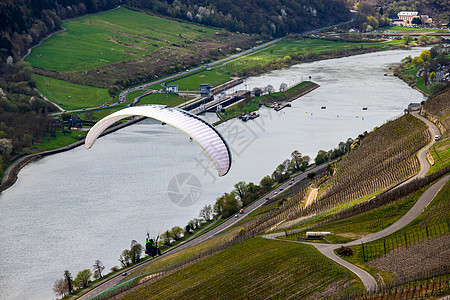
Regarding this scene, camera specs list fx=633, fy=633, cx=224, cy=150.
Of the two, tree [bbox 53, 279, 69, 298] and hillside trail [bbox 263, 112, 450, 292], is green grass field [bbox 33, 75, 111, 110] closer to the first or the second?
tree [bbox 53, 279, 69, 298]

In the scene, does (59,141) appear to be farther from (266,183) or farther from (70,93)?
(266,183)

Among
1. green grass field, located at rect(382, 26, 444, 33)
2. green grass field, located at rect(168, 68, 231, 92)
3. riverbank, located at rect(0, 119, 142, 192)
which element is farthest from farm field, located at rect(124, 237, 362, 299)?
green grass field, located at rect(382, 26, 444, 33)

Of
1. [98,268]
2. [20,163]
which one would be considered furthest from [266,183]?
[20,163]

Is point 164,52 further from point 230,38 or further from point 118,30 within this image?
point 230,38

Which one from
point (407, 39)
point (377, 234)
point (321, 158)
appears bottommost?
point (377, 234)

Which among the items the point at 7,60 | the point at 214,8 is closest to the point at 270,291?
the point at 7,60

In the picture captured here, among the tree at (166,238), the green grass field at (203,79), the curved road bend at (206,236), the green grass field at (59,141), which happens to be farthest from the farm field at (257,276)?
the green grass field at (203,79)

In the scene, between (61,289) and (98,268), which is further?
(98,268)

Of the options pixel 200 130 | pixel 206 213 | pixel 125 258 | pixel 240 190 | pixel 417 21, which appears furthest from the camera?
pixel 417 21
